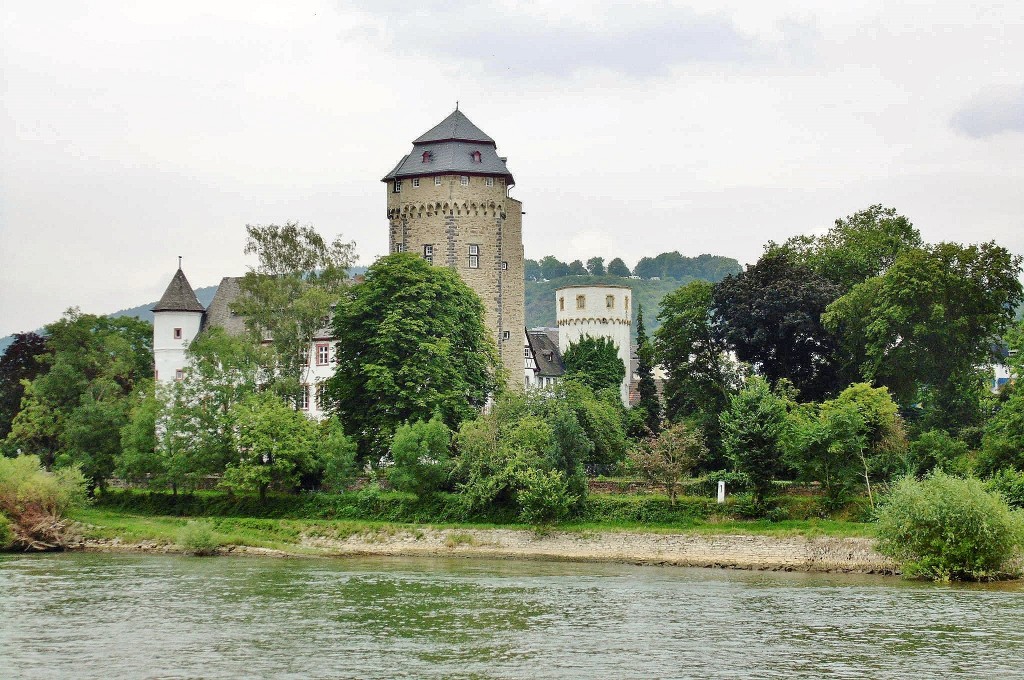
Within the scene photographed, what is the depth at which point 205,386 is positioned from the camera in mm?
69438

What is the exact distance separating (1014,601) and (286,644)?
21007 millimetres

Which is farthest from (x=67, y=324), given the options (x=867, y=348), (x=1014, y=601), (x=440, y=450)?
(x=1014, y=601)

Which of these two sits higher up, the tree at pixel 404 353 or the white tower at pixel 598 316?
the white tower at pixel 598 316

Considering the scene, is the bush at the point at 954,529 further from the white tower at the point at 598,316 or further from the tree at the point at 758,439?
the white tower at the point at 598,316

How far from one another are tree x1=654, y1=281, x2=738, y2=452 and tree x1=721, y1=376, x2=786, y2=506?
854 centimetres

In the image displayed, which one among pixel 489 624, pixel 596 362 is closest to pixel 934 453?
pixel 489 624

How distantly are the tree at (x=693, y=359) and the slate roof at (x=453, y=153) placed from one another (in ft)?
37.3

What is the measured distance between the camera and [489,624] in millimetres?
39500

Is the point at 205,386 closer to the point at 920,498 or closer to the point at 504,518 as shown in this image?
the point at 504,518

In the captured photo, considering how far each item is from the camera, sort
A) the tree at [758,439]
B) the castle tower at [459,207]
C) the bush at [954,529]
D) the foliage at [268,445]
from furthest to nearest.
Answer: the castle tower at [459,207] → the foliage at [268,445] → the tree at [758,439] → the bush at [954,529]

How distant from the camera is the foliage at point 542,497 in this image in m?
60.3

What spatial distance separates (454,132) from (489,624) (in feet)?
145

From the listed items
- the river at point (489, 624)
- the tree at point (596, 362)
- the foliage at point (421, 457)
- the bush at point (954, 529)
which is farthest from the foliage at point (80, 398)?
the bush at point (954, 529)

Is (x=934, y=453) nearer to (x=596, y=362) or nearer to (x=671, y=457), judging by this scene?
(x=671, y=457)
